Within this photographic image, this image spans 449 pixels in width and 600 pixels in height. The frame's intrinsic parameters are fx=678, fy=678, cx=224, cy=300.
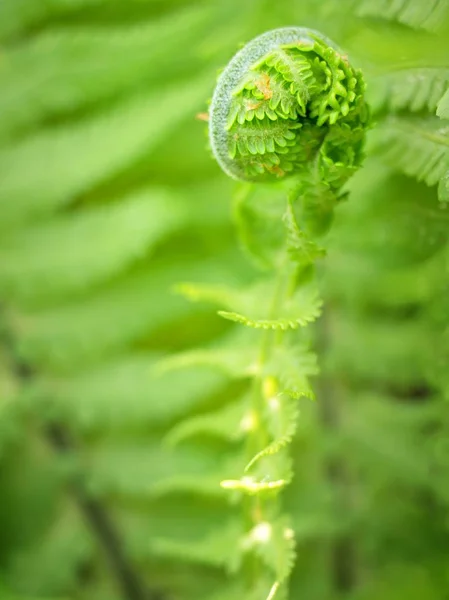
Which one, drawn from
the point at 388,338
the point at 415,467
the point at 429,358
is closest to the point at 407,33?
the point at 429,358

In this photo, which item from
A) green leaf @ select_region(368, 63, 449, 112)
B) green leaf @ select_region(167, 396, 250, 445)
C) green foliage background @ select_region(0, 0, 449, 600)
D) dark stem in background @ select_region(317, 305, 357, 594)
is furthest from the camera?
dark stem in background @ select_region(317, 305, 357, 594)

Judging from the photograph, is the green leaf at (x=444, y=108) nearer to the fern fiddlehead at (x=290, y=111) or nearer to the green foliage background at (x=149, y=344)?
the fern fiddlehead at (x=290, y=111)

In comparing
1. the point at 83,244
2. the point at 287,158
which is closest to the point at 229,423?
the point at 287,158

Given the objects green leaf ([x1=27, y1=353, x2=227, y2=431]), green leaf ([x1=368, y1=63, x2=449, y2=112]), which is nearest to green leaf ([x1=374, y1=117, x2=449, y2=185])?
green leaf ([x1=368, y1=63, x2=449, y2=112])

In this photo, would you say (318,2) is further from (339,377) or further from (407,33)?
(339,377)

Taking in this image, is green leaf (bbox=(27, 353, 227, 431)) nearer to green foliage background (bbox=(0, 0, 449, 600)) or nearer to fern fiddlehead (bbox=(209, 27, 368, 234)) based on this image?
green foliage background (bbox=(0, 0, 449, 600))

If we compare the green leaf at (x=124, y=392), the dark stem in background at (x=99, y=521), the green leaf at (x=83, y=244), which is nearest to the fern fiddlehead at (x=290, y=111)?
the green leaf at (x=83, y=244)
